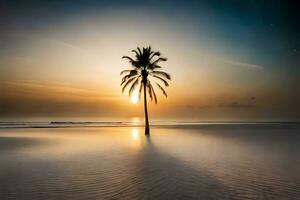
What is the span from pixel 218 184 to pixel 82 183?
3926 millimetres

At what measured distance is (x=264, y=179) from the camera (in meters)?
8.15

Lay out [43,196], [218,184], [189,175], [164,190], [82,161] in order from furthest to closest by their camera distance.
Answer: [82,161] → [189,175] → [218,184] → [164,190] → [43,196]

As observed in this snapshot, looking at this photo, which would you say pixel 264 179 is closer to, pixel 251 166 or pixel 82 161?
pixel 251 166

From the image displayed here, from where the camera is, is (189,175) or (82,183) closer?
(82,183)

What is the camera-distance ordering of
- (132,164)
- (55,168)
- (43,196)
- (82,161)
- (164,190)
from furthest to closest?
(82,161) < (132,164) < (55,168) < (164,190) < (43,196)

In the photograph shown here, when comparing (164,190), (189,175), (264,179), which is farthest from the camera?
(189,175)

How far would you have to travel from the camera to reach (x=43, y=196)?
6383mm

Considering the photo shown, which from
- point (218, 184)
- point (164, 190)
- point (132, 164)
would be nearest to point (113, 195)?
point (164, 190)

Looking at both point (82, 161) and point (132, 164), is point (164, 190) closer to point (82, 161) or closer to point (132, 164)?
point (132, 164)

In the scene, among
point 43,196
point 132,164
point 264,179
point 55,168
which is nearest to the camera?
point 43,196

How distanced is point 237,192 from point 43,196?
4.79m

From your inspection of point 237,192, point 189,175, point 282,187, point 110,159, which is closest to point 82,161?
point 110,159

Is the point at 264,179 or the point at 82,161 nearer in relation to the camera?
the point at 264,179

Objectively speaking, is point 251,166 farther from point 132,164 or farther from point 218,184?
point 132,164
